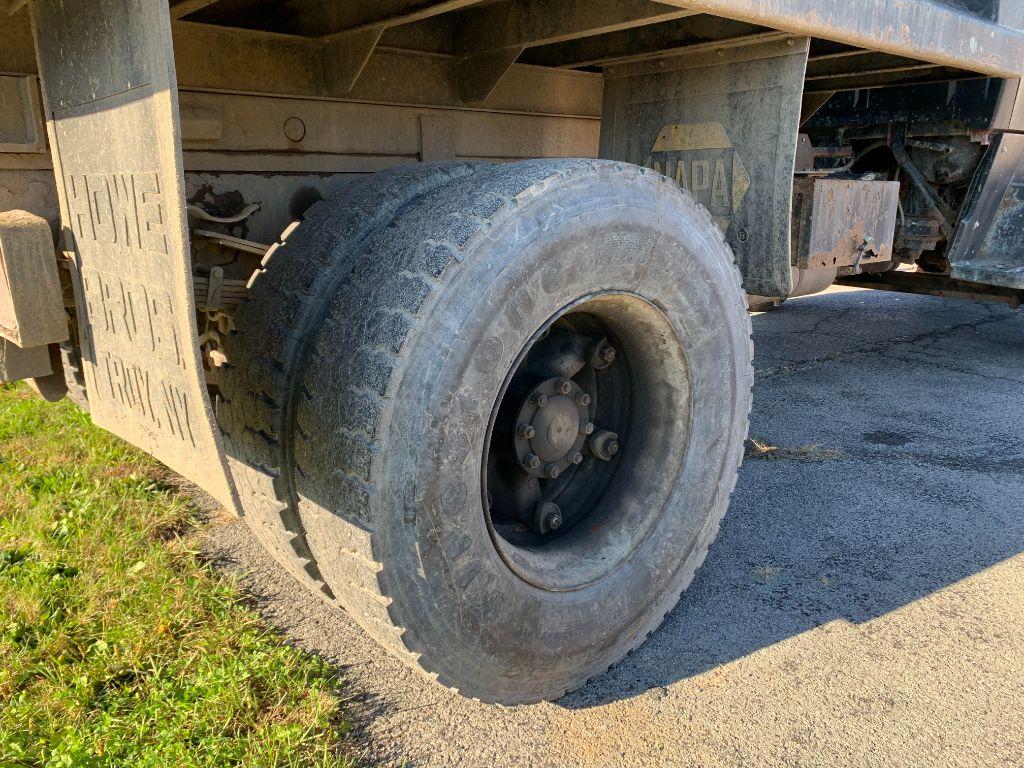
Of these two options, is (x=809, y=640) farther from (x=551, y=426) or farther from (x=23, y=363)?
(x=23, y=363)

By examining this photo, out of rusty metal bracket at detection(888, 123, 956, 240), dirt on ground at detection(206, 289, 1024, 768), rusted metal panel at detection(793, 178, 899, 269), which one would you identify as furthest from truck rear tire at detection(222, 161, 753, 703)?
rusty metal bracket at detection(888, 123, 956, 240)

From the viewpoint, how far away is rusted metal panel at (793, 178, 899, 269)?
3227 millimetres

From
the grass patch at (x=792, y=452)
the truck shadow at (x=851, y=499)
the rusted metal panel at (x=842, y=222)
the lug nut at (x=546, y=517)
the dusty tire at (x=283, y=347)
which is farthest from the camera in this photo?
the grass patch at (x=792, y=452)

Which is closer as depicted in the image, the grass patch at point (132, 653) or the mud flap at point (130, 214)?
the mud flap at point (130, 214)

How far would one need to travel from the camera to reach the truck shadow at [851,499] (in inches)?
96.1

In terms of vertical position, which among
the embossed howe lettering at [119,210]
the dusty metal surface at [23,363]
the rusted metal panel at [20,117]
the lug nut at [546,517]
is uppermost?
the rusted metal panel at [20,117]

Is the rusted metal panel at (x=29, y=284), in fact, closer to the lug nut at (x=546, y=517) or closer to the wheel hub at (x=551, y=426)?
the wheel hub at (x=551, y=426)

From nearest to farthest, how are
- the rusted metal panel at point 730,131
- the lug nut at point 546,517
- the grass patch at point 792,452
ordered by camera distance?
the lug nut at point 546,517
the rusted metal panel at point 730,131
the grass patch at point 792,452

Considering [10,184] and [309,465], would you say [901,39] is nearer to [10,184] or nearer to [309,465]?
[309,465]

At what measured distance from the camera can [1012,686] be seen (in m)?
2.15

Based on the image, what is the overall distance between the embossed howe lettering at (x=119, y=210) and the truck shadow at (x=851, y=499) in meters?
1.55

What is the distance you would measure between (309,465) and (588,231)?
2.69ft

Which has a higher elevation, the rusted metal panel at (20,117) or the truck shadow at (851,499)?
the rusted metal panel at (20,117)

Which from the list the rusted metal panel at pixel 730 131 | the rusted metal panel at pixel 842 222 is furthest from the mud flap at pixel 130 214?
the rusted metal panel at pixel 842 222
